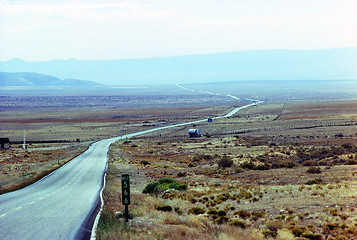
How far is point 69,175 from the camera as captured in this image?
38.2 meters


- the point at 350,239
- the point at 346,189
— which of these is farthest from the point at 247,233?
the point at 346,189

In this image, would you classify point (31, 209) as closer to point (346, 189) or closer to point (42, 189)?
point (42, 189)

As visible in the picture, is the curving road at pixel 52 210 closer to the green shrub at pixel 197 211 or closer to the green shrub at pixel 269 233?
the green shrub at pixel 197 211

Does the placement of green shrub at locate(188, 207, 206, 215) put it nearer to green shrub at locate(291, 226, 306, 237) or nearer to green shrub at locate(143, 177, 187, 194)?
green shrub at locate(291, 226, 306, 237)

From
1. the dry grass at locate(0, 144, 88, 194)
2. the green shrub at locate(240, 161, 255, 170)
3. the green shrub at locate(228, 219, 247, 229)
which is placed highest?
the green shrub at locate(228, 219, 247, 229)

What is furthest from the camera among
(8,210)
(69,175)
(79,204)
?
(69,175)

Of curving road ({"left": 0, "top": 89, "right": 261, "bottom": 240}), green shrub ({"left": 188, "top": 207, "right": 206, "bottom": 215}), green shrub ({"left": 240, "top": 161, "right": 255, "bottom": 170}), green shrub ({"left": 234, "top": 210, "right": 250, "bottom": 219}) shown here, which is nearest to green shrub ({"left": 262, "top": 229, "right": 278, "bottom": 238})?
green shrub ({"left": 234, "top": 210, "right": 250, "bottom": 219})

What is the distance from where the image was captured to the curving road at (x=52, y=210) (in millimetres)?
14875

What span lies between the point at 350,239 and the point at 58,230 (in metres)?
9.58

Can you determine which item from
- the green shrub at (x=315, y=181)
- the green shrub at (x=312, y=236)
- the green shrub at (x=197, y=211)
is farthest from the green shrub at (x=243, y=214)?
the green shrub at (x=315, y=181)

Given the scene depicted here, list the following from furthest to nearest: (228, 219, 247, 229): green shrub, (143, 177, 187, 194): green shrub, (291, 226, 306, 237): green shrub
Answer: (143, 177, 187, 194): green shrub < (228, 219, 247, 229): green shrub < (291, 226, 306, 237): green shrub

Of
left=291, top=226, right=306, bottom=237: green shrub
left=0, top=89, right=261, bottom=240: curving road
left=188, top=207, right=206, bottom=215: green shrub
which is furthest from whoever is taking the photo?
left=188, top=207, right=206, bottom=215: green shrub

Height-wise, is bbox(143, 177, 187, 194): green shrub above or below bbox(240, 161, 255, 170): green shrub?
above

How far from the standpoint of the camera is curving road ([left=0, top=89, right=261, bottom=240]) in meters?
14.9
